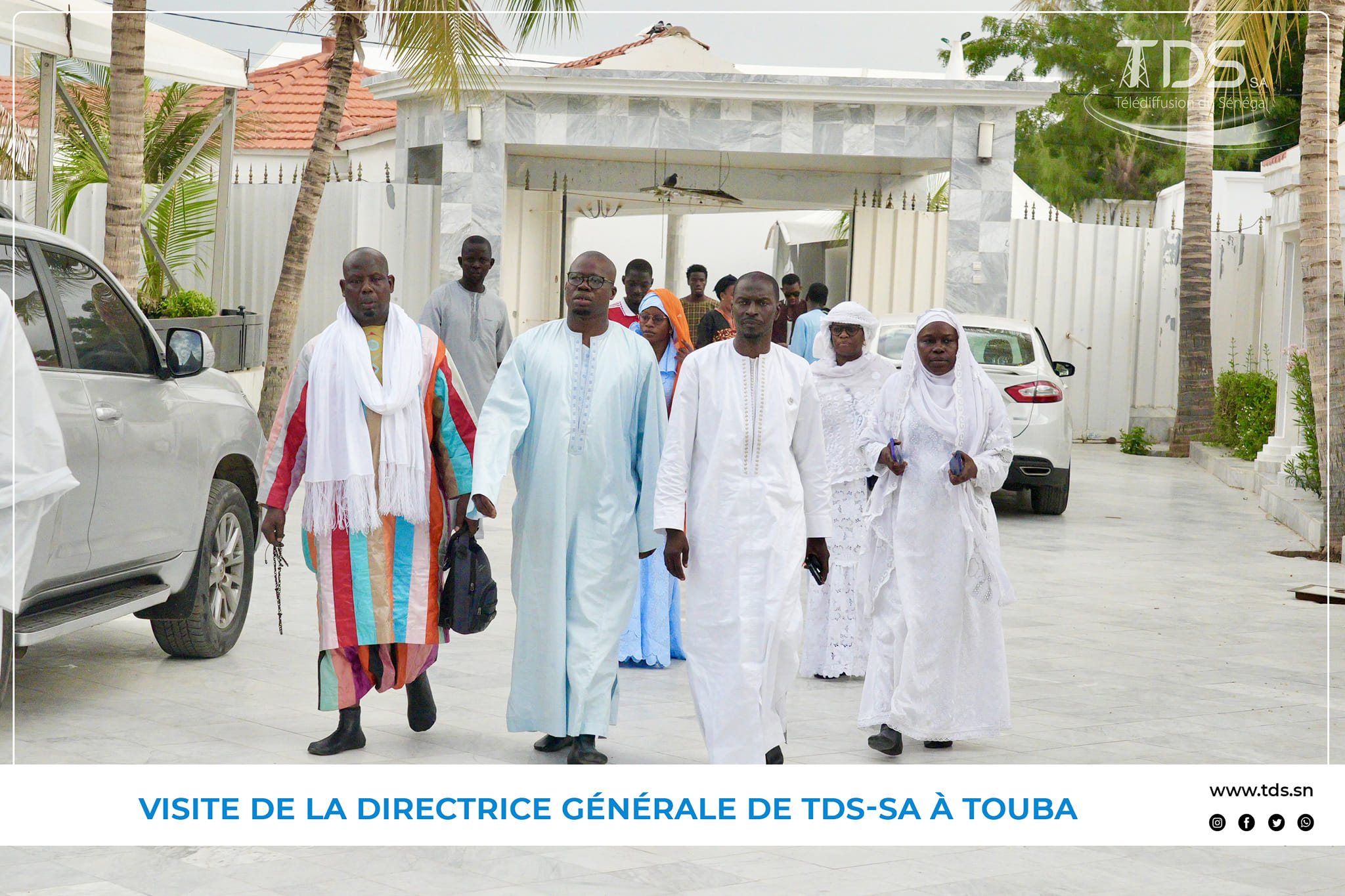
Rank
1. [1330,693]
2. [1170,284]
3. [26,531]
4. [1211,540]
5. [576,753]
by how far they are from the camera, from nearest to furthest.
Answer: [26,531] < [576,753] < [1330,693] < [1211,540] < [1170,284]

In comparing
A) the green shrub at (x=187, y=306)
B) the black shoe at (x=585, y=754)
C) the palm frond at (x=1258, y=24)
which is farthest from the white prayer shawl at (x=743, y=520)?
the green shrub at (x=187, y=306)

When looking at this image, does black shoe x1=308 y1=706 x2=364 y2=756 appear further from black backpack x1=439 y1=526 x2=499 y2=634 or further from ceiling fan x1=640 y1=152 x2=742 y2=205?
ceiling fan x1=640 y1=152 x2=742 y2=205

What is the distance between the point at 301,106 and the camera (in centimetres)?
2453

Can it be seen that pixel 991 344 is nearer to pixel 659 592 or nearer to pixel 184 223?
pixel 659 592

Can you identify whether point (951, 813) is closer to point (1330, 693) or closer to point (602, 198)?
point (1330, 693)

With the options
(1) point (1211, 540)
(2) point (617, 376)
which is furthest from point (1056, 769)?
(1) point (1211, 540)

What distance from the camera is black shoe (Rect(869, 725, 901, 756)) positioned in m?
5.37

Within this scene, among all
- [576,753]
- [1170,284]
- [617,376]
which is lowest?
[576,753]

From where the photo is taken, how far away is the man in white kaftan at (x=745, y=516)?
484cm

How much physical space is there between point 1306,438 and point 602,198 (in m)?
9.55

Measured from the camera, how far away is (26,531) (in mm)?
4094

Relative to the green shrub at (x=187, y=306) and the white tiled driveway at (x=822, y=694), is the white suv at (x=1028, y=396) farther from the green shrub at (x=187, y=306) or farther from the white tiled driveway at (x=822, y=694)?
the green shrub at (x=187, y=306)

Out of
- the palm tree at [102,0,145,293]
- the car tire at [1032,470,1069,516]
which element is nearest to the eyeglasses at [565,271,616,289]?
the palm tree at [102,0,145,293]

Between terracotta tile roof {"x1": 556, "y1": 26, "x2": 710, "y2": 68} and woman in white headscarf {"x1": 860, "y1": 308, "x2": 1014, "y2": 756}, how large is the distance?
46.0 ft
